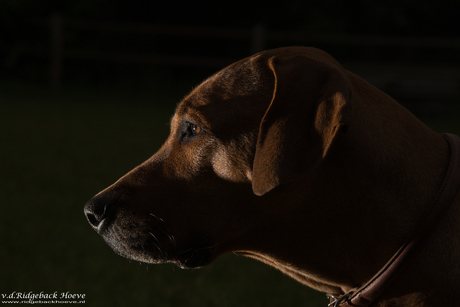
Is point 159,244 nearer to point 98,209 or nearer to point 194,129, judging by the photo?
point 98,209

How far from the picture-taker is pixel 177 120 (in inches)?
96.8

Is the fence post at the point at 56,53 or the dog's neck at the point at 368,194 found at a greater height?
the dog's neck at the point at 368,194

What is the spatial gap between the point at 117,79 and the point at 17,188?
38.9 feet

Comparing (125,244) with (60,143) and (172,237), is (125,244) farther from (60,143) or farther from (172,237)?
(60,143)

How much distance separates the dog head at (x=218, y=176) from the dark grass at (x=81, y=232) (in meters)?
1.33

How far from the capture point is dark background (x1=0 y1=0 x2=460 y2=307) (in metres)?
4.99

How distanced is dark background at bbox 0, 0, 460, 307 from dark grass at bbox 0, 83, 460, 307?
2cm

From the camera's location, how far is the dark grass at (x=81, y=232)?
4.73 metres

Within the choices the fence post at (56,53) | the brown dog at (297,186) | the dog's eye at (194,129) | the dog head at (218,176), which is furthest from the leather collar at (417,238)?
the fence post at (56,53)

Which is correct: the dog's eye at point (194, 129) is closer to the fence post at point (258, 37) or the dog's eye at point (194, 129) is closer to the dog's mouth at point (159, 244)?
the dog's mouth at point (159, 244)

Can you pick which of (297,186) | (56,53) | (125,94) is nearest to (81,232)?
(297,186)

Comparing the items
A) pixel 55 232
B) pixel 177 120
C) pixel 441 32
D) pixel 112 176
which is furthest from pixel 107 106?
pixel 441 32

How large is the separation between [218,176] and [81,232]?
4.15 meters

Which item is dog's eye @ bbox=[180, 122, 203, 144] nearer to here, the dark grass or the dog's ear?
the dog's ear
